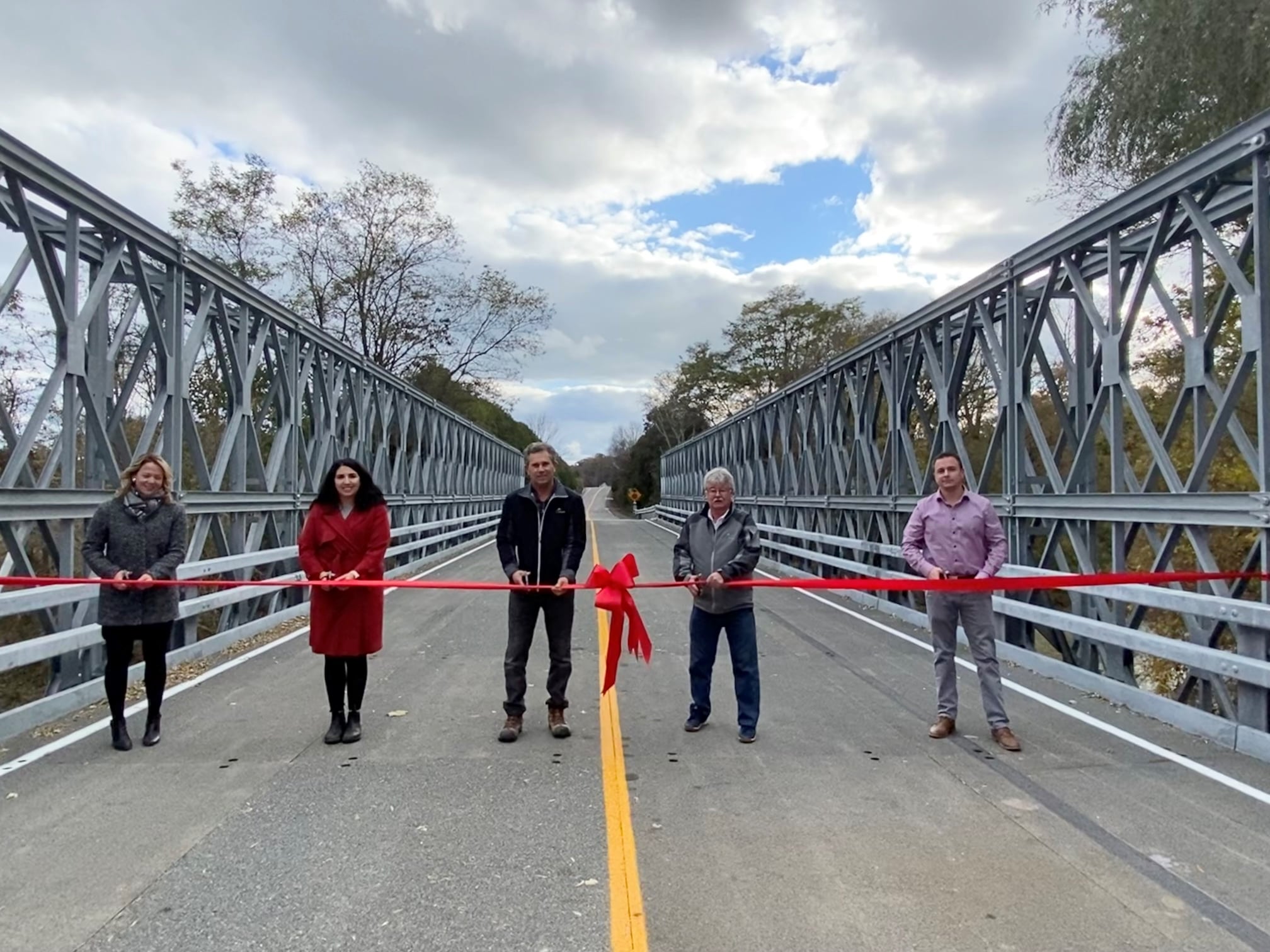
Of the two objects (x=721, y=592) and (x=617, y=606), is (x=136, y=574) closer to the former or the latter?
(x=617, y=606)

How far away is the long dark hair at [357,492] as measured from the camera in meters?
6.27

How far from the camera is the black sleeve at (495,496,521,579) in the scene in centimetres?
636

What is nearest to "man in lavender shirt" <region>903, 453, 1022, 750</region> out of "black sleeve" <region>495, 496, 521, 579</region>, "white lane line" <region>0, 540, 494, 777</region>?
"black sleeve" <region>495, 496, 521, 579</region>

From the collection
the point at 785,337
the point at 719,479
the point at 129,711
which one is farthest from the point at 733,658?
the point at 785,337

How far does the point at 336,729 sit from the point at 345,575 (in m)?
0.98

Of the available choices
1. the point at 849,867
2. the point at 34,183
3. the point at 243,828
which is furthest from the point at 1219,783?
the point at 34,183

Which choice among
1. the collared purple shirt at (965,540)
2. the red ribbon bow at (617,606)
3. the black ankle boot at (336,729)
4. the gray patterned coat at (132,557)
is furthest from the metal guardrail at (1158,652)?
the gray patterned coat at (132,557)

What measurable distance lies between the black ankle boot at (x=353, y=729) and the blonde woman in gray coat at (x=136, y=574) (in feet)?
3.88

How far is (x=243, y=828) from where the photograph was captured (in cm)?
459

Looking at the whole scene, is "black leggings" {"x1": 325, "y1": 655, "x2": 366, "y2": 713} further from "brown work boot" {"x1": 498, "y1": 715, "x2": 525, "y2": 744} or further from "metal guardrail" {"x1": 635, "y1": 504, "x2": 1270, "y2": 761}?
"metal guardrail" {"x1": 635, "y1": 504, "x2": 1270, "y2": 761}

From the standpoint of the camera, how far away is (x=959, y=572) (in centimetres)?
629

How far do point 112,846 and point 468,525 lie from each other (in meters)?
24.8

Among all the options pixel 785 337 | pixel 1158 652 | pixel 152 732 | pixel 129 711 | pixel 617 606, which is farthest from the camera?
pixel 785 337

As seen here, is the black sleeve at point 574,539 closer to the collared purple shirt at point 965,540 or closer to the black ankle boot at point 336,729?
the black ankle boot at point 336,729
